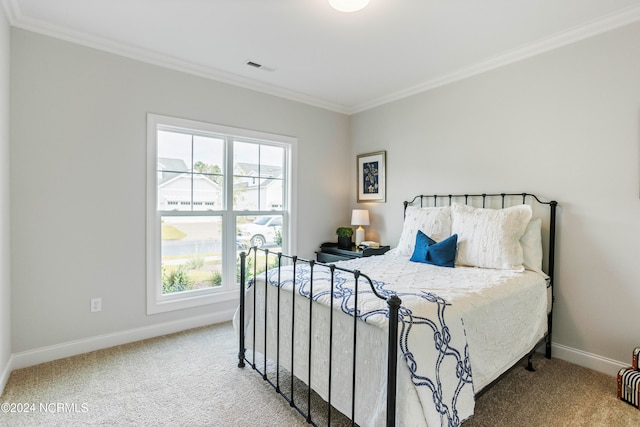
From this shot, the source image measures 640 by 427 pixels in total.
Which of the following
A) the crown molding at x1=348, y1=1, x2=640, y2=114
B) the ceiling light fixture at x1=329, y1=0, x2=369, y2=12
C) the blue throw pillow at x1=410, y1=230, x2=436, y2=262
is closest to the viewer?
the ceiling light fixture at x1=329, y1=0, x2=369, y2=12

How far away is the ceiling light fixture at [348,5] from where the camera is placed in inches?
79.7

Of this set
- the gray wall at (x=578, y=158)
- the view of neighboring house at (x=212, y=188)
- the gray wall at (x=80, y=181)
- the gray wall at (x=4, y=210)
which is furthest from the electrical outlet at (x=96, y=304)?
the gray wall at (x=578, y=158)

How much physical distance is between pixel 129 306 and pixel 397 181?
9.91 feet

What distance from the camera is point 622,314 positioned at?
7.63 ft

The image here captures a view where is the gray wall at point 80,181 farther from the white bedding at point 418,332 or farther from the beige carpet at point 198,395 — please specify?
the white bedding at point 418,332

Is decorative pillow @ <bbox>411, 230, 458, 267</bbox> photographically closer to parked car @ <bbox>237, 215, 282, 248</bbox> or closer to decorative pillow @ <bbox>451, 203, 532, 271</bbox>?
decorative pillow @ <bbox>451, 203, 532, 271</bbox>

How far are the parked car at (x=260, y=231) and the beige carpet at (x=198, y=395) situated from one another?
1332 millimetres

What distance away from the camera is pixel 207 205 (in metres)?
3.39

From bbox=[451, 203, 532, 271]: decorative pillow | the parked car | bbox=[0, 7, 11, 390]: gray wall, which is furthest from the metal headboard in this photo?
bbox=[0, 7, 11, 390]: gray wall

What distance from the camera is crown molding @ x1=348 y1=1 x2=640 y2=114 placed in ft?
7.41

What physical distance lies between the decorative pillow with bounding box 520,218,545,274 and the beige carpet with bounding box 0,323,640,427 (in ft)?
2.54

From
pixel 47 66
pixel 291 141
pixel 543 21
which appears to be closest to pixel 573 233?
pixel 543 21

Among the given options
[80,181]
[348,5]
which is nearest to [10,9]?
[80,181]

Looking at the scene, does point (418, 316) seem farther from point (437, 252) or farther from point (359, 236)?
point (359, 236)
